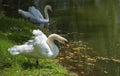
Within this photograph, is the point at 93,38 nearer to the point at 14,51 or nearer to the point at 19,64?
the point at 19,64

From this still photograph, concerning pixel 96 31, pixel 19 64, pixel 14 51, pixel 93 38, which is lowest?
pixel 93 38

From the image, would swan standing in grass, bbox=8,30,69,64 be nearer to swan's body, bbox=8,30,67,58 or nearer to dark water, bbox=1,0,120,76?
swan's body, bbox=8,30,67,58

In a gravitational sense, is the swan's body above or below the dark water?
above

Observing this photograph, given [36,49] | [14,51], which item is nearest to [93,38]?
[36,49]

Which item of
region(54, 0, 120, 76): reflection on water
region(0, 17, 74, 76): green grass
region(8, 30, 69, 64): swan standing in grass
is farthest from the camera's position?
region(54, 0, 120, 76): reflection on water

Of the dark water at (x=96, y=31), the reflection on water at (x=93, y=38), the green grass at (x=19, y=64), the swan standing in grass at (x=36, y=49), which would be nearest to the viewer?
the green grass at (x=19, y=64)

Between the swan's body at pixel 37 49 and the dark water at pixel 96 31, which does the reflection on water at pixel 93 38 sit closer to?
the dark water at pixel 96 31

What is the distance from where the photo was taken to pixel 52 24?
23.9 meters

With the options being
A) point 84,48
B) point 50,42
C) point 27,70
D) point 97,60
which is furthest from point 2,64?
point 84,48

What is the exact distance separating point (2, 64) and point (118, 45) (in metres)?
8.80

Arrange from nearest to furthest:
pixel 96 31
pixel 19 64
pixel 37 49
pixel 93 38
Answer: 1. pixel 37 49
2. pixel 19 64
3. pixel 93 38
4. pixel 96 31

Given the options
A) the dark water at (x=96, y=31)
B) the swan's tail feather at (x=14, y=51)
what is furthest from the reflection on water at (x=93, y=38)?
the swan's tail feather at (x=14, y=51)

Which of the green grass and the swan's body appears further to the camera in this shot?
the swan's body

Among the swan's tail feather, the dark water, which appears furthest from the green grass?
the dark water
